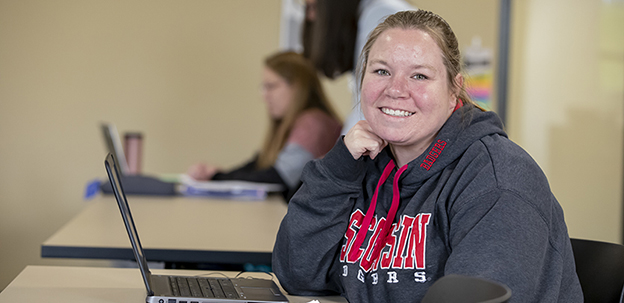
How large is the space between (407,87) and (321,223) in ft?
1.00

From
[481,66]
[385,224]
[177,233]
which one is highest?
[481,66]

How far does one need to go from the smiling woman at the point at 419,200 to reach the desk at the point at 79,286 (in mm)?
112

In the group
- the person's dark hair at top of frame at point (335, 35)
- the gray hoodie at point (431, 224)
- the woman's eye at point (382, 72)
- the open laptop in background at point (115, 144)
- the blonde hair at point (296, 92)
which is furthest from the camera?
the blonde hair at point (296, 92)

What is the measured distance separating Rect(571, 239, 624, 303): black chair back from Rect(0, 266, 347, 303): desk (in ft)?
1.47

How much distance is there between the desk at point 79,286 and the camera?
1.01 m

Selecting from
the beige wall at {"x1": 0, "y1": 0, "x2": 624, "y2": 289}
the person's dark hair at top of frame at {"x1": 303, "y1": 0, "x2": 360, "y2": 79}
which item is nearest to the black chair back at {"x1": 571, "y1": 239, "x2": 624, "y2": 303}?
the person's dark hair at top of frame at {"x1": 303, "y1": 0, "x2": 360, "y2": 79}

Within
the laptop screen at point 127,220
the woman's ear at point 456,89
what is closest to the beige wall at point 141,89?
the woman's ear at point 456,89

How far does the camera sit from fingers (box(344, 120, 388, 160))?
1.13 metres

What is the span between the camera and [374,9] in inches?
78.5

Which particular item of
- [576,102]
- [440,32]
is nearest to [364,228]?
[440,32]

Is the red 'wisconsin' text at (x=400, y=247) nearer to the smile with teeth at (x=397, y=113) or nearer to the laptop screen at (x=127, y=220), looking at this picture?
the smile with teeth at (x=397, y=113)

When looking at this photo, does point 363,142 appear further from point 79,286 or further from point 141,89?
point 141,89

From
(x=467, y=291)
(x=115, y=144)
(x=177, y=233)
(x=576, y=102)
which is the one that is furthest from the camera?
(x=576, y=102)

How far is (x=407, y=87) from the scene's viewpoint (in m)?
Answer: 1.05
